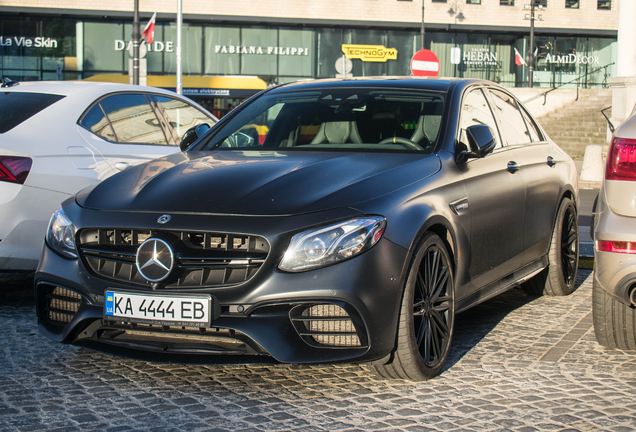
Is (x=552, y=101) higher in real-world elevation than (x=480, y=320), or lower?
higher

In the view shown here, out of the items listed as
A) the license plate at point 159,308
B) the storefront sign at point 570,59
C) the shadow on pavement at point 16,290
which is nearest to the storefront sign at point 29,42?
the storefront sign at point 570,59

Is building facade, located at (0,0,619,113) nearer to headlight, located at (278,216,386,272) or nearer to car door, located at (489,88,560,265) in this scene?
car door, located at (489,88,560,265)

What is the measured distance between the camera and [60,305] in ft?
13.2

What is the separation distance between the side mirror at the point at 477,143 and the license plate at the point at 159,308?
1814mm

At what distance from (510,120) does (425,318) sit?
2.28 metres

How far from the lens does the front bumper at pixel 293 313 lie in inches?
138

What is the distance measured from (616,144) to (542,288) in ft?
8.09

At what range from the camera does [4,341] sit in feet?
15.9

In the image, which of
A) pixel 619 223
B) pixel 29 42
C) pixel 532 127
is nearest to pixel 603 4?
pixel 29 42

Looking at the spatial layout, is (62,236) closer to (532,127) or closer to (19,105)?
(19,105)

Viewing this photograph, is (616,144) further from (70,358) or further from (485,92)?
(70,358)

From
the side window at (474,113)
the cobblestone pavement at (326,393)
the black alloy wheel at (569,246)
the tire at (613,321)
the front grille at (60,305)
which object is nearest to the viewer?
the cobblestone pavement at (326,393)

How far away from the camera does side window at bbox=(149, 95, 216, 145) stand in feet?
23.3

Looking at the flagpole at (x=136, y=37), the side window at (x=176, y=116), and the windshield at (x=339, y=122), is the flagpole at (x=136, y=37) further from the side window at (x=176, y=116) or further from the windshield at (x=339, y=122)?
the windshield at (x=339, y=122)
